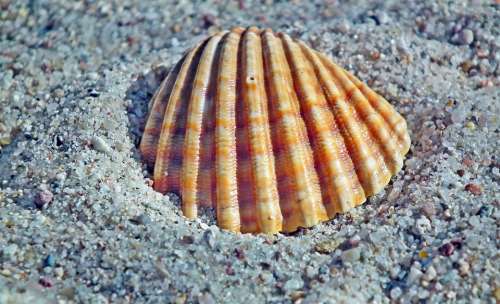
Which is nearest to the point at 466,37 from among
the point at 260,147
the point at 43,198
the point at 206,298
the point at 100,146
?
the point at 260,147

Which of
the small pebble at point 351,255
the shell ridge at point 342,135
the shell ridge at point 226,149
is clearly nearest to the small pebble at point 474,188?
the shell ridge at point 342,135

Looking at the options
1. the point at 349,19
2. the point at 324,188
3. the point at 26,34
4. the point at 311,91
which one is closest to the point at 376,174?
the point at 324,188

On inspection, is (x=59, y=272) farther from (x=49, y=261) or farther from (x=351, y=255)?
(x=351, y=255)

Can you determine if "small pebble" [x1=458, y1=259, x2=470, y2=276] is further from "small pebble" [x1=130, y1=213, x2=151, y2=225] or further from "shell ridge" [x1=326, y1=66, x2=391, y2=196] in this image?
"small pebble" [x1=130, y1=213, x2=151, y2=225]

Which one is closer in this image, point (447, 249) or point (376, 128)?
point (447, 249)

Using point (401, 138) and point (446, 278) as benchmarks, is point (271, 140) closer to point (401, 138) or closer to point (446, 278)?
point (401, 138)

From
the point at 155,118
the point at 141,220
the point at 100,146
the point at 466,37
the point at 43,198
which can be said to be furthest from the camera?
the point at 466,37
